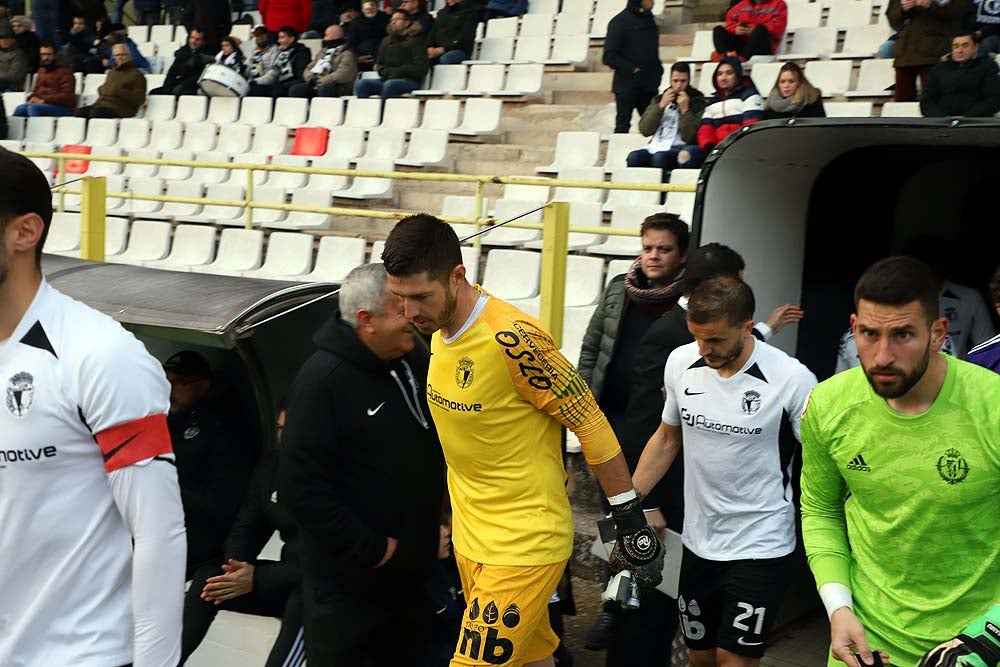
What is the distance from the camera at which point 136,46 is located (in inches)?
782

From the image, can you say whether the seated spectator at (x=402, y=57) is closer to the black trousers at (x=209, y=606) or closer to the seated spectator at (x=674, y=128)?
the seated spectator at (x=674, y=128)

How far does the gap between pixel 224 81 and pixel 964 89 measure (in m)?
10.4

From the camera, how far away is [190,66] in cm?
1731

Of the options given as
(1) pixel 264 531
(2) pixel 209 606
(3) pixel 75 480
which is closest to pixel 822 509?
(3) pixel 75 480

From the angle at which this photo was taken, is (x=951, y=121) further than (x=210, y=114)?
No

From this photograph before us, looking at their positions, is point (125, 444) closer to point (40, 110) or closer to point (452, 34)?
point (452, 34)

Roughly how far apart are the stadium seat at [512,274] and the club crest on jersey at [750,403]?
487 cm

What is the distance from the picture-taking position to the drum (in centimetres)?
1631

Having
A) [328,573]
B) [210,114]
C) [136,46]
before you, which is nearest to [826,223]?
[328,573]

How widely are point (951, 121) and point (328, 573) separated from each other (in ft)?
9.58

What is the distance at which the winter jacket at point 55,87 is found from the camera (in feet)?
58.2

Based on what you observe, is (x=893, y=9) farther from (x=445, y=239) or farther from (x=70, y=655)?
(x=70, y=655)

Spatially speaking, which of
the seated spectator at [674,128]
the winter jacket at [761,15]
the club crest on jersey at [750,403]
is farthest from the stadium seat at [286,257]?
the club crest on jersey at [750,403]

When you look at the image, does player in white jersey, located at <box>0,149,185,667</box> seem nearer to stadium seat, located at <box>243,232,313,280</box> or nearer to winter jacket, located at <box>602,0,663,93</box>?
stadium seat, located at <box>243,232,313,280</box>
